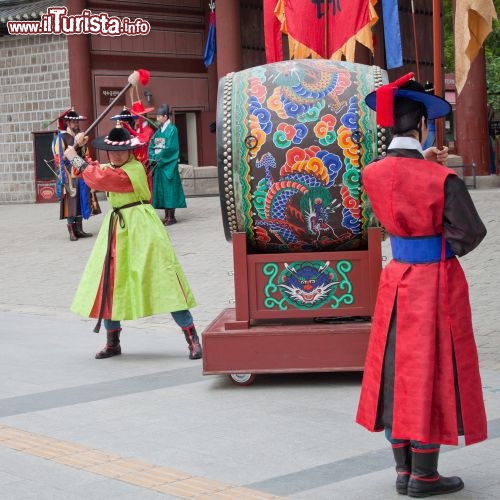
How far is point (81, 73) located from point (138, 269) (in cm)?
1522

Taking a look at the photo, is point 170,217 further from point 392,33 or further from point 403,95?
point 403,95

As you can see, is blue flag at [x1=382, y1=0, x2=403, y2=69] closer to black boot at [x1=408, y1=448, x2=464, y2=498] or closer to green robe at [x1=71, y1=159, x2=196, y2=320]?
green robe at [x1=71, y1=159, x2=196, y2=320]

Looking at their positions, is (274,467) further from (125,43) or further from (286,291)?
(125,43)

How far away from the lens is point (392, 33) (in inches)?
627

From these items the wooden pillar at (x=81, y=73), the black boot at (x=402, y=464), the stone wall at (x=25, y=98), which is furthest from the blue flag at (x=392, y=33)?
the black boot at (x=402, y=464)

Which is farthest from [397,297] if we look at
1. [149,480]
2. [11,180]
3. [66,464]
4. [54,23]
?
[11,180]

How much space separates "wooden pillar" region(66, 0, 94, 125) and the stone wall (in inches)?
26.4

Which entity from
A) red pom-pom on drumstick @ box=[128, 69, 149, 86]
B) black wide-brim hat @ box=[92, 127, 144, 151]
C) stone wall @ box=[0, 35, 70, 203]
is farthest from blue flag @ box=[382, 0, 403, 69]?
stone wall @ box=[0, 35, 70, 203]

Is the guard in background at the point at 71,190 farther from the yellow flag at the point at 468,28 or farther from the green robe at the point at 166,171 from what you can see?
the yellow flag at the point at 468,28

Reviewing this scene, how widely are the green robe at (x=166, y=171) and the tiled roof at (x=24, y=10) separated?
24.4 feet

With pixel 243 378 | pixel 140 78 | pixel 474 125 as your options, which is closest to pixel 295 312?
pixel 243 378

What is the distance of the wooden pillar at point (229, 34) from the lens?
22.0 meters

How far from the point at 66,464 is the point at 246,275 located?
2.18m

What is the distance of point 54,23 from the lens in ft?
73.3
